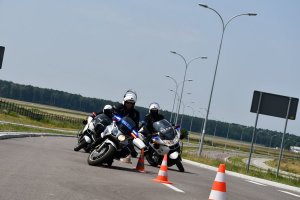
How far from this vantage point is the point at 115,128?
1702 centimetres

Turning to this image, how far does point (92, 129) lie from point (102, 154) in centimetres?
644

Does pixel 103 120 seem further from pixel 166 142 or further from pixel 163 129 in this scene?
pixel 166 142

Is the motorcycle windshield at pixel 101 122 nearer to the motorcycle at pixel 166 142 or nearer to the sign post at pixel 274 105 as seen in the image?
the motorcycle at pixel 166 142

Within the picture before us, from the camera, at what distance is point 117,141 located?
16875mm

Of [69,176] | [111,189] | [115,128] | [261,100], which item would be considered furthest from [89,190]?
[261,100]

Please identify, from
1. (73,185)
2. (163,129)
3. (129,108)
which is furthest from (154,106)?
(73,185)

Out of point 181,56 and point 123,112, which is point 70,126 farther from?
point 123,112

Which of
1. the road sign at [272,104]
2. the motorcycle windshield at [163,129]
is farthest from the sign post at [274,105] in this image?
the motorcycle windshield at [163,129]

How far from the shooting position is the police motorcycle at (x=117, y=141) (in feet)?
55.2

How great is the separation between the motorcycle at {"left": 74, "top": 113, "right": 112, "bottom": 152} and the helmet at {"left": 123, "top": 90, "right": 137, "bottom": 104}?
6.08 ft

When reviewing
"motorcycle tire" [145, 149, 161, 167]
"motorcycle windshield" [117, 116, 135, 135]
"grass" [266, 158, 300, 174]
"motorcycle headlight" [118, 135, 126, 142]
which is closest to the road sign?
"motorcycle tire" [145, 149, 161, 167]

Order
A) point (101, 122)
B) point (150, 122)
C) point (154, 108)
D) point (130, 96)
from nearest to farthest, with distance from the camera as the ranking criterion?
point (130, 96), point (101, 122), point (154, 108), point (150, 122)

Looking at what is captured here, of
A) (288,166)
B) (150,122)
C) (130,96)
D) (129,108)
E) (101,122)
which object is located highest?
(130,96)

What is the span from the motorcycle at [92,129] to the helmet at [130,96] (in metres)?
1.85
